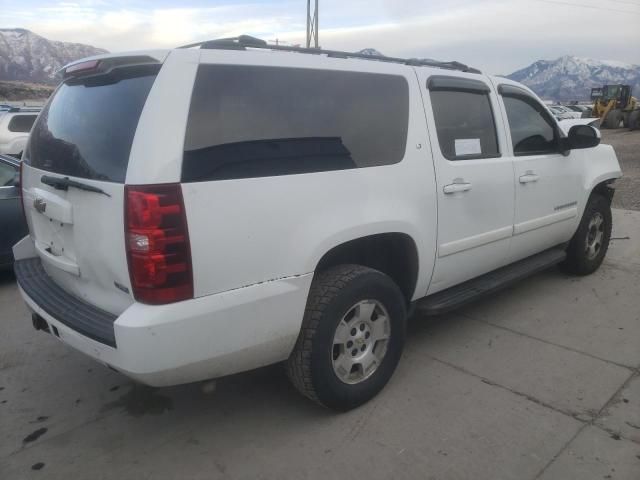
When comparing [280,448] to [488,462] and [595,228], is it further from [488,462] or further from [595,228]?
[595,228]

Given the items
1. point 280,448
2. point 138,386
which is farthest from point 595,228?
point 138,386

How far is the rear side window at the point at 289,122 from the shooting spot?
2.22 metres

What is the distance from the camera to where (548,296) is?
15.0ft

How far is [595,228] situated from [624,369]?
207cm

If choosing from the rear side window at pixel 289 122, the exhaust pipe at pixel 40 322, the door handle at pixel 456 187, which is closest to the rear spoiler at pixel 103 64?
the rear side window at pixel 289 122

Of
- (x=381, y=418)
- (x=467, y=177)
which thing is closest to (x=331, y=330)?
(x=381, y=418)

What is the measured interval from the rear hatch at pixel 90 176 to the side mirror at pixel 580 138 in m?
3.39

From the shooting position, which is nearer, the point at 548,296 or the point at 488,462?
the point at 488,462

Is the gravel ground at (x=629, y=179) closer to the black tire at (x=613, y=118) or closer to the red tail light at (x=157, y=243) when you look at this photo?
the red tail light at (x=157, y=243)

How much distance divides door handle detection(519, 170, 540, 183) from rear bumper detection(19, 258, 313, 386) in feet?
6.89

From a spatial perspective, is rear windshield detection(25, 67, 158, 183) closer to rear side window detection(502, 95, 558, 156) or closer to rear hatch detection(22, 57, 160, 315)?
rear hatch detection(22, 57, 160, 315)

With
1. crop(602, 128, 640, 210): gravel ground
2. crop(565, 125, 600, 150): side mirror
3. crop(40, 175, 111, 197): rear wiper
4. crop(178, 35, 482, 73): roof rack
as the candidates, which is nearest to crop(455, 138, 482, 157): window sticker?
crop(178, 35, 482, 73): roof rack

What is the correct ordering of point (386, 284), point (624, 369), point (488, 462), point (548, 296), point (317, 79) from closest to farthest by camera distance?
point (488, 462)
point (317, 79)
point (386, 284)
point (624, 369)
point (548, 296)

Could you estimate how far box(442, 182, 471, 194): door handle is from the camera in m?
3.18
